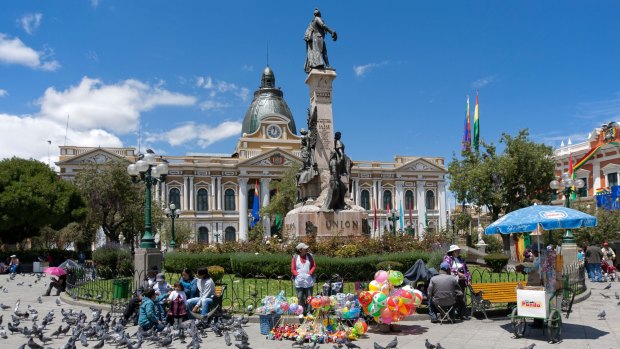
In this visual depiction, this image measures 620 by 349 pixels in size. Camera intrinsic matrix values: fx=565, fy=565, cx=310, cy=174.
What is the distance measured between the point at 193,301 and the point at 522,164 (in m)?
27.7

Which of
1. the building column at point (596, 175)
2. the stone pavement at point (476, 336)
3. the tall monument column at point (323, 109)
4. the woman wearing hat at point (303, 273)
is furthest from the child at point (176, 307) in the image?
the building column at point (596, 175)

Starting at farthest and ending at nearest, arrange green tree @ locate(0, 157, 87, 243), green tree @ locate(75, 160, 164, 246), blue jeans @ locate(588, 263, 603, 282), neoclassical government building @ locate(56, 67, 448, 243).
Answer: neoclassical government building @ locate(56, 67, 448, 243) → green tree @ locate(75, 160, 164, 246) → green tree @ locate(0, 157, 87, 243) → blue jeans @ locate(588, 263, 603, 282)

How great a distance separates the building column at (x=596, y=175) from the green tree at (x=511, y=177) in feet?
39.3

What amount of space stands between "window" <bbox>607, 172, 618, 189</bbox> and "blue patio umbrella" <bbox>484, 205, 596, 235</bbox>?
37855mm

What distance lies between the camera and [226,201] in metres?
65.1

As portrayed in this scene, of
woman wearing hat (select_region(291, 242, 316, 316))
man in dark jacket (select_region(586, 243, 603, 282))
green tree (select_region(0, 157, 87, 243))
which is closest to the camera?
woman wearing hat (select_region(291, 242, 316, 316))

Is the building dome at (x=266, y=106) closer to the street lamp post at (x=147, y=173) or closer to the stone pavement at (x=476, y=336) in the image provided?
the street lamp post at (x=147, y=173)

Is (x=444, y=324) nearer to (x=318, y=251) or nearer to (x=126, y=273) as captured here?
(x=318, y=251)

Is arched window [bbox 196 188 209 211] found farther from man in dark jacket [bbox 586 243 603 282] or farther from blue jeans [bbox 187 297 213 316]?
blue jeans [bbox 187 297 213 316]

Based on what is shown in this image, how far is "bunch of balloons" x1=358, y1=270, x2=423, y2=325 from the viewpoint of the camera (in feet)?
29.4

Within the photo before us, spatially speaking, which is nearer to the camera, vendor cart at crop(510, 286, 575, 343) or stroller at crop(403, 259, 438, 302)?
vendor cart at crop(510, 286, 575, 343)

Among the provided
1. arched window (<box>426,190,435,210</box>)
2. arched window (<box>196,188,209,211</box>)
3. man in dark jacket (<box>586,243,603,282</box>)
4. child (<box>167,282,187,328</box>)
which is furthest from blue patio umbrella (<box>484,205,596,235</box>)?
arched window (<box>426,190,435,210</box>)

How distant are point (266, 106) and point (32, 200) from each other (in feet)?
136

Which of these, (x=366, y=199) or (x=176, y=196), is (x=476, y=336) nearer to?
(x=176, y=196)
